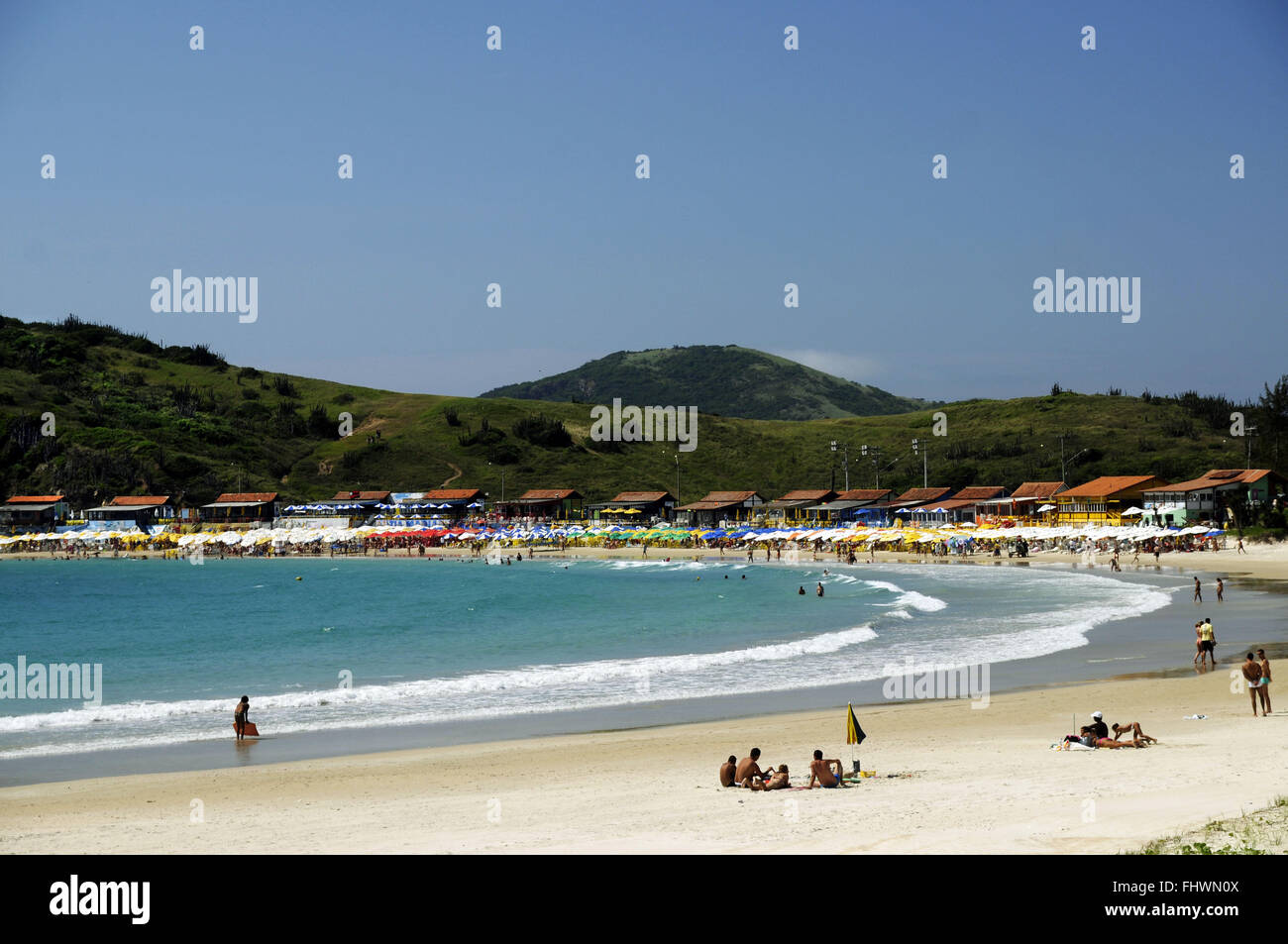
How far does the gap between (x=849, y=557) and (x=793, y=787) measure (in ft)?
198

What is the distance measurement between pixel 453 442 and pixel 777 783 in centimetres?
13072

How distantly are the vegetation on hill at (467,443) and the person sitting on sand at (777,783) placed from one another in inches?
3697

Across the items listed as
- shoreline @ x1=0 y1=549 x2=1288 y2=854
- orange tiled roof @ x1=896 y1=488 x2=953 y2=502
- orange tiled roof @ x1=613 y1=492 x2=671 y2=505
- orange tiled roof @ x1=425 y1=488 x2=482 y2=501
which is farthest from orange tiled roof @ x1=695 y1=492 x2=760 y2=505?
shoreline @ x1=0 y1=549 x2=1288 y2=854

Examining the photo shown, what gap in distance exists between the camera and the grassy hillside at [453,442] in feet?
392

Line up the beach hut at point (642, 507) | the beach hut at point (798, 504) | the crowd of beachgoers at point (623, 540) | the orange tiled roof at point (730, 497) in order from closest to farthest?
the crowd of beachgoers at point (623, 540) → the beach hut at point (798, 504) → the orange tiled roof at point (730, 497) → the beach hut at point (642, 507)

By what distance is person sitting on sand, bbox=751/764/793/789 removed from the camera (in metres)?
12.7

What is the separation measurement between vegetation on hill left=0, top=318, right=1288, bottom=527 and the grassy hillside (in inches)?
10.3

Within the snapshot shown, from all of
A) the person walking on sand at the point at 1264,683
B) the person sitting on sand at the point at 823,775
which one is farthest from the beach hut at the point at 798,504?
the person sitting on sand at the point at 823,775

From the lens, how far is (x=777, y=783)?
12.8 metres

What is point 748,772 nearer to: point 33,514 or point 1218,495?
point 1218,495

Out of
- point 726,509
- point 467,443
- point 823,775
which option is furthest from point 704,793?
point 467,443

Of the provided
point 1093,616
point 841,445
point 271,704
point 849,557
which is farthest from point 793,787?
point 841,445

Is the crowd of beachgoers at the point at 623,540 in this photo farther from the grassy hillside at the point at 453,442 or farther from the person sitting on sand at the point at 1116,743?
the person sitting on sand at the point at 1116,743
